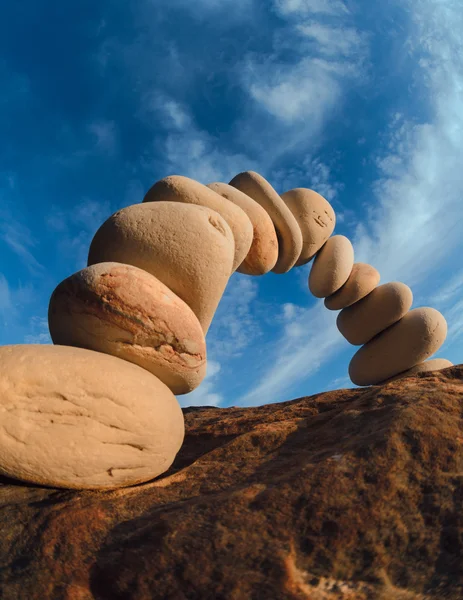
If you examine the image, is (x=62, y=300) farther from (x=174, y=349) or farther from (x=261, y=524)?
(x=261, y=524)

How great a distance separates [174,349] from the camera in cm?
284

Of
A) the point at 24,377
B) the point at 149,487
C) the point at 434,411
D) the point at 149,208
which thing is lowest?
the point at 434,411

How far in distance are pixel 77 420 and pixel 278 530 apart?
3.79ft

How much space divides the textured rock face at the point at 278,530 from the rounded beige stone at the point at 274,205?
9.83 ft

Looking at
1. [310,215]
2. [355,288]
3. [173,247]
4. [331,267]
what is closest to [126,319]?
[173,247]

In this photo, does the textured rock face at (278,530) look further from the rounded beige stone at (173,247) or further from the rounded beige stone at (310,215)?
the rounded beige stone at (310,215)

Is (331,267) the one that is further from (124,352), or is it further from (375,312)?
(124,352)

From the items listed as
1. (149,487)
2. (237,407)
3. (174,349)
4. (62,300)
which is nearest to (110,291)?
(62,300)

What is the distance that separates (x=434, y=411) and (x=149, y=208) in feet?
7.15

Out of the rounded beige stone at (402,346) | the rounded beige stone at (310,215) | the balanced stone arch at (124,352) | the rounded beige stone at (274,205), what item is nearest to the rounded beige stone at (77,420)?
the balanced stone arch at (124,352)

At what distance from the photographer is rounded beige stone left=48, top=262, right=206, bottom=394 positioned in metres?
2.66

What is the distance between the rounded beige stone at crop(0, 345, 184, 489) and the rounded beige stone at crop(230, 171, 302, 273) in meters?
2.87

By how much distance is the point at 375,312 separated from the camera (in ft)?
20.6

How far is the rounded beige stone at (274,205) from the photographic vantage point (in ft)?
16.0
